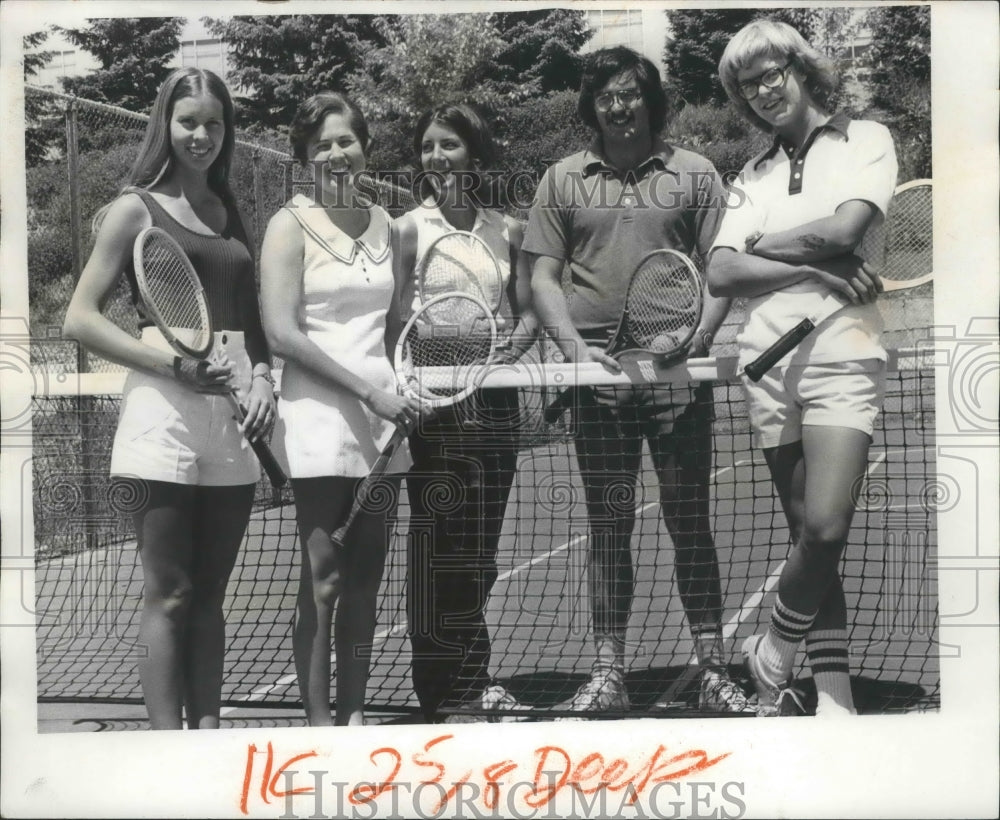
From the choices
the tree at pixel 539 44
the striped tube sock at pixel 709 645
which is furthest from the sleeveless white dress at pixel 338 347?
the striped tube sock at pixel 709 645

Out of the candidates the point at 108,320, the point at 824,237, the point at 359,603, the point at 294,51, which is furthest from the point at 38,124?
the point at 824,237

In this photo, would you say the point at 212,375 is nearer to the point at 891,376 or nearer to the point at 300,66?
the point at 300,66

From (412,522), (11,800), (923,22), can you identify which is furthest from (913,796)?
(11,800)

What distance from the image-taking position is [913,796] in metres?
4.57

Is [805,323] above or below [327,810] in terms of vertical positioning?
above

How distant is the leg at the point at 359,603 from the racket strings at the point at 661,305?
39.6 inches

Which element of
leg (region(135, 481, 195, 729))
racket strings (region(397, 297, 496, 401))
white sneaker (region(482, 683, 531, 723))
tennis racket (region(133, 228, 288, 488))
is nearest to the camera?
tennis racket (region(133, 228, 288, 488))

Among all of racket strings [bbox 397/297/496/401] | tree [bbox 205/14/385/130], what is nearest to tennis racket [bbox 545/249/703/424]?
racket strings [bbox 397/297/496/401]

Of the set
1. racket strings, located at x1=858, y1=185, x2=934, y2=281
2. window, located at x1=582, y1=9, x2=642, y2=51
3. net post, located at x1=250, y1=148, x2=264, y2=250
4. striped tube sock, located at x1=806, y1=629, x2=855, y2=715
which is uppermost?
window, located at x1=582, y1=9, x2=642, y2=51

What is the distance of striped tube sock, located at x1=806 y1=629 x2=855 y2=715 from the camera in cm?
463

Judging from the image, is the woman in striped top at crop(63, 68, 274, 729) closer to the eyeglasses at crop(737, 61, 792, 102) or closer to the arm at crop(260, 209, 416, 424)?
the arm at crop(260, 209, 416, 424)

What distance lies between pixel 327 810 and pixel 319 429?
1.32 m

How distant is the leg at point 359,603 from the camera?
15.1ft

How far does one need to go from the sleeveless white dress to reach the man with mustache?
573 millimetres
